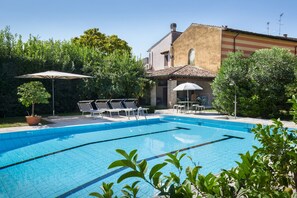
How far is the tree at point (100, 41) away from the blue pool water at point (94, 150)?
70.5 feet

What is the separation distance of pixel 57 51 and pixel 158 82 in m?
11.1

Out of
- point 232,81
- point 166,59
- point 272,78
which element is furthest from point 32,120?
point 166,59

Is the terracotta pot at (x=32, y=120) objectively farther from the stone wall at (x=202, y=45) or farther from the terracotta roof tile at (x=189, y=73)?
the stone wall at (x=202, y=45)

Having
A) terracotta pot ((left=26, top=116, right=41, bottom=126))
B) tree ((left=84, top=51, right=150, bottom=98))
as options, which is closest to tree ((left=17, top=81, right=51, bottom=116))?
terracotta pot ((left=26, top=116, right=41, bottom=126))

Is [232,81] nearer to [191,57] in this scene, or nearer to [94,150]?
[94,150]

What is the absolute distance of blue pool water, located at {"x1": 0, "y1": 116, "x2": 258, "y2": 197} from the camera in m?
5.74

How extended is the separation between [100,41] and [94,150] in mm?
27454

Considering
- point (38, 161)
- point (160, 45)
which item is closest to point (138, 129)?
point (38, 161)

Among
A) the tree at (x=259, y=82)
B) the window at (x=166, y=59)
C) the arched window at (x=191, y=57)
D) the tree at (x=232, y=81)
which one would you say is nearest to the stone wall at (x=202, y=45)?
the arched window at (x=191, y=57)

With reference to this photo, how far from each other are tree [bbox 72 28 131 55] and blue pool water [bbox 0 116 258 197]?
21.5m

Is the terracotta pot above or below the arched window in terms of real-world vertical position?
below

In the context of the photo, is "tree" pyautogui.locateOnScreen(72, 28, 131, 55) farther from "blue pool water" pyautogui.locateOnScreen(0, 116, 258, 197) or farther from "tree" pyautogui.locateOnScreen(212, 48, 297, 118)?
"blue pool water" pyautogui.locateOnScreen(0, 116, 258, 197)

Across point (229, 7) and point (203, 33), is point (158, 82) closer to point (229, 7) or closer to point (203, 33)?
point (203, 33)

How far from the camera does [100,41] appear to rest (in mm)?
33906
